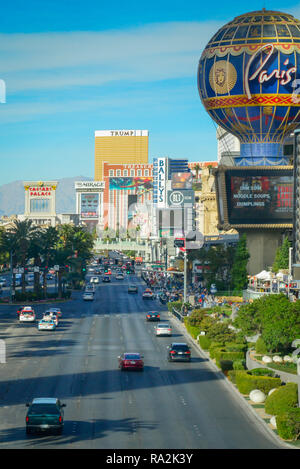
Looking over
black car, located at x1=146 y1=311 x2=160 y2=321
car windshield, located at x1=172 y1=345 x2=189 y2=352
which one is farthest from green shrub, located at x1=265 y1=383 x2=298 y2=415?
black car, located at x1=146 y1=311 x2=160 y2=321

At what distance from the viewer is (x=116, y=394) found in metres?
53.3

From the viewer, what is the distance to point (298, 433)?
4119 cm

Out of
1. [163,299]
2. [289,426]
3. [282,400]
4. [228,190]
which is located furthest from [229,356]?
[163,299]

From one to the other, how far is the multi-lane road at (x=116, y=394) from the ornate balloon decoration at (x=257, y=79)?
1771 inches

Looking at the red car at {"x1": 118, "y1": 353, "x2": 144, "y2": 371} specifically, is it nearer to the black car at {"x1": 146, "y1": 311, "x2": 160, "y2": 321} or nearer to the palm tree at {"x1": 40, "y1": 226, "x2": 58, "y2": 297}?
the black car at {"x1": 146, "y1": 311, "x2": 160, "y2": 321}

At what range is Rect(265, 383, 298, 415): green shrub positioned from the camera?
149ft

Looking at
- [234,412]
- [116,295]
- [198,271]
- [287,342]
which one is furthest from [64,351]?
[198,271]

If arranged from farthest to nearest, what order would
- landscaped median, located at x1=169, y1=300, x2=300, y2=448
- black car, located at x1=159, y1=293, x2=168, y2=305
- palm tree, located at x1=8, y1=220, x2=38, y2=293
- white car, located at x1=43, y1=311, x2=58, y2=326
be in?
1. black car, located at x1=159, y1=293, x2=168, y2=305
2. palm tree, located at x1=8, y1=220, x2=38, y2=293
3. white car, located at x1=43, y1=311, x2=58, y2=326
4. landscaped median, located at x1=169, y1=300, x2=300, y2=448

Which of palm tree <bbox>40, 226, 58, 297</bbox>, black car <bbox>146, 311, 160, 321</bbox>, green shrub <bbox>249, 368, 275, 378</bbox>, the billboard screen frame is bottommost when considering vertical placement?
black car <bbox>146, 311, 160, 321</bbox>

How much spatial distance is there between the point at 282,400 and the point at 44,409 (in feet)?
37.7

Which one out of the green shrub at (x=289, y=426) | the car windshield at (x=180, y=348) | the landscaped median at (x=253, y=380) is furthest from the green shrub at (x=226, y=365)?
the green shrub at (x=289, y=426)

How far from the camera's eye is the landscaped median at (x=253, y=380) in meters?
41.7
